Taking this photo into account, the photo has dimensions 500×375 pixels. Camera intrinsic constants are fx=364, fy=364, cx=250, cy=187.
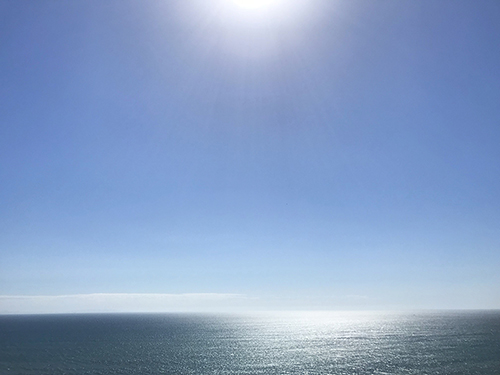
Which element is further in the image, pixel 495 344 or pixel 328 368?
pixel 495 344

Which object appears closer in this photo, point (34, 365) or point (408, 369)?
point (408, 369)

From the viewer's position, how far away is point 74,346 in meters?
112

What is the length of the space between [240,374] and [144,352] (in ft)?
130

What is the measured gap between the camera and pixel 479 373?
69.2 metres

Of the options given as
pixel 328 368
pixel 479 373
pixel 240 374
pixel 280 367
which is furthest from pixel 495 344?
pixel 240 374

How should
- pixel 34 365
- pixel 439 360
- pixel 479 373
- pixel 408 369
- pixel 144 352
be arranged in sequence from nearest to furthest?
1. pixel 479 373
2. pixel 408 369
3. pixel 34 365
4. pixel 439 360
5. pixel 144 352

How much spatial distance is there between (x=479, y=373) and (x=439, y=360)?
15.2 m

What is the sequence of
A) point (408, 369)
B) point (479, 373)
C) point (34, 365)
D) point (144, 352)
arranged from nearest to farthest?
point (479, 373) < point (408, 369) < point (34, 365) < point (144, 352)

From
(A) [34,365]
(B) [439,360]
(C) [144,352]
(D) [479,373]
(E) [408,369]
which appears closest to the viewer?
(D) [479,373]

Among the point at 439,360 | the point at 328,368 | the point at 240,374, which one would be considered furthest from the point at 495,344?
the point at 240,374

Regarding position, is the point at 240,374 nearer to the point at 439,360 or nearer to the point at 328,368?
the point at 328,368

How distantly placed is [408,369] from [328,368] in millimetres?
15899

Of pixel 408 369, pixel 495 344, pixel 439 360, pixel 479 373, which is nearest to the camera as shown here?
pixel 479 373

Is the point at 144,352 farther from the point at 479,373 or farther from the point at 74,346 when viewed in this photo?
the point at 479,373
